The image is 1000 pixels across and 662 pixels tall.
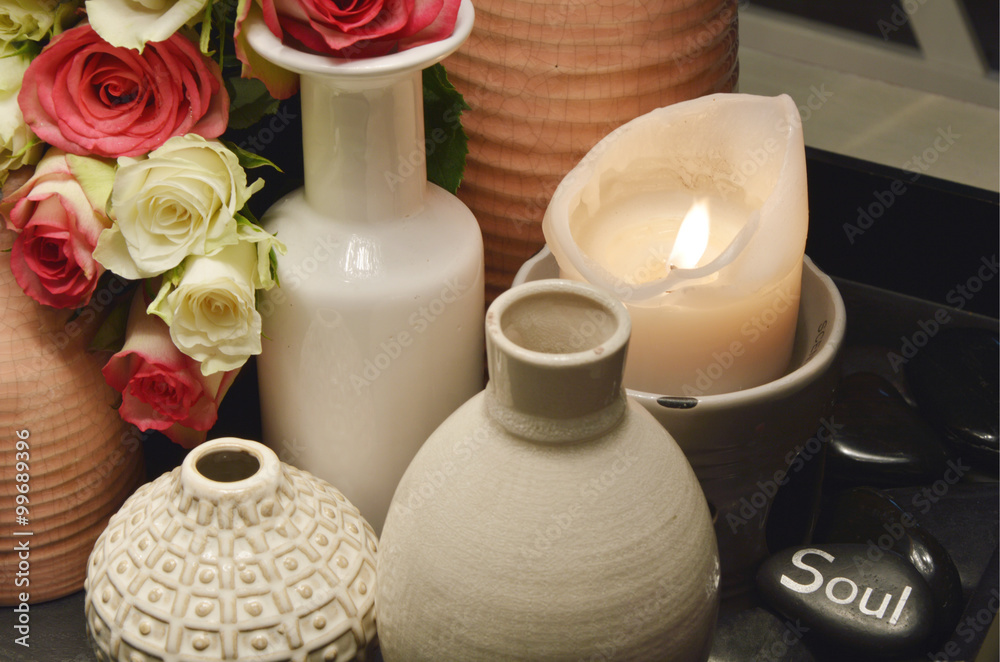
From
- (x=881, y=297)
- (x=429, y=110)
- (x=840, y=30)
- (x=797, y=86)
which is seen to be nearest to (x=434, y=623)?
(x=429, y=110)

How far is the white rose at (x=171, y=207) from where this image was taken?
1.71 feet

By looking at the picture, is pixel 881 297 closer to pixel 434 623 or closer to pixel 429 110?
pixel 429 110

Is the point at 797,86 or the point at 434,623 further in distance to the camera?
the point at 797,86

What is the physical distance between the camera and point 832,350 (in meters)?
0.55

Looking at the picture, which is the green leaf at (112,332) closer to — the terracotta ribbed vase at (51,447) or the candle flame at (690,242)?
the terracotta ribbed vase at (51,447)

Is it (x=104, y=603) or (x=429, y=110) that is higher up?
(x=429, y=110)

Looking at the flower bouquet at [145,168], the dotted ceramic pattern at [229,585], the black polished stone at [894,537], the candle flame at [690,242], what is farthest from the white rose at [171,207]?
the black polished stone at [894,537]

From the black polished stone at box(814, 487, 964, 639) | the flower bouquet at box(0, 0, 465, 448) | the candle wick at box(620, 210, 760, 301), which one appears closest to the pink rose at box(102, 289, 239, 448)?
the flower bouquet at box(0, 0, 465, 448)

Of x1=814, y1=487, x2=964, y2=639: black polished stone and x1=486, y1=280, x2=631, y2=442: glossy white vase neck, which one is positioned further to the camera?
x1=814, y1=487, x2=964, y2=639: black polished stone

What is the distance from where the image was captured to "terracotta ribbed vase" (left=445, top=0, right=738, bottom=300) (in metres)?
0.60

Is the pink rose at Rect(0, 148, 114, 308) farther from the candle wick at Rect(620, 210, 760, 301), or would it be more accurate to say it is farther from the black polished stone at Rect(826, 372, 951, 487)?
the black polished stone at Rect(826, 372, 951, 487)

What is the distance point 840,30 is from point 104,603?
96cm

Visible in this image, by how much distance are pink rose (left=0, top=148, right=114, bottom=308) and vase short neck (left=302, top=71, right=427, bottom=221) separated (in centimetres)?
11

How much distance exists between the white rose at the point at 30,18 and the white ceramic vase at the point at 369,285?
11 cm
